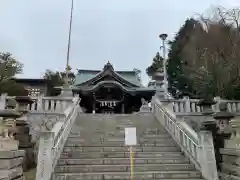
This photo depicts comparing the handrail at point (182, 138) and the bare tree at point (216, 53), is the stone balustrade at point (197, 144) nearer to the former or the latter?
the handrail at point (182, 138)

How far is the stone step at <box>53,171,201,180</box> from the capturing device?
7.11 metres

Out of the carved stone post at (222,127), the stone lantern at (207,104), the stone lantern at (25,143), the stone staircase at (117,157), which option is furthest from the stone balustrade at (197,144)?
the stone lantern at (25,143)

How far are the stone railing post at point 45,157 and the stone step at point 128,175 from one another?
421 millimetres

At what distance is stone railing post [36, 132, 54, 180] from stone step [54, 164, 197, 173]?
69 cm

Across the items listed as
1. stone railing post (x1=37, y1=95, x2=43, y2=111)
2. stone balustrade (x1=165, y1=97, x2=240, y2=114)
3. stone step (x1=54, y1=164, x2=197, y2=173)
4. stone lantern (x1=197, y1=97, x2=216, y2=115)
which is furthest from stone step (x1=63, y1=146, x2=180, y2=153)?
stone railing post (x1=37, y1=95, x2=43, y2=111)

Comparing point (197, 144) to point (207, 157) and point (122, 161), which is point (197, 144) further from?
point (122, 161)

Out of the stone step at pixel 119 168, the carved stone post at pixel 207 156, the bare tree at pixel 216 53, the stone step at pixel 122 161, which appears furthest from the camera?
the bare tree at pixel 216 53

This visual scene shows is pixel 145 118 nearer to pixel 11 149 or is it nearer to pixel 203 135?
pixel 203 135

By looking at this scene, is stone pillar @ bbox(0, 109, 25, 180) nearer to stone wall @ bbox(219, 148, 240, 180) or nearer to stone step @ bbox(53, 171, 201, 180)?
stone step @ bbox(53, 171, 201, 180)

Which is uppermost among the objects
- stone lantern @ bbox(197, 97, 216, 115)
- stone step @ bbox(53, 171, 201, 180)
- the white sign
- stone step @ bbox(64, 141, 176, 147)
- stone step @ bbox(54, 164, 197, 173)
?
stone lantern @ bbox(197, 97, 216, 115)

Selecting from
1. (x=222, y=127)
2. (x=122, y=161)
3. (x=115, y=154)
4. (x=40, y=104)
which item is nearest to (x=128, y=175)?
(x=122, y=161)

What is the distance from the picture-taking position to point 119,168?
772cm

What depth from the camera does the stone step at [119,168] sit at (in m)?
7.55

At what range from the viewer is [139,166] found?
791 centimetres
